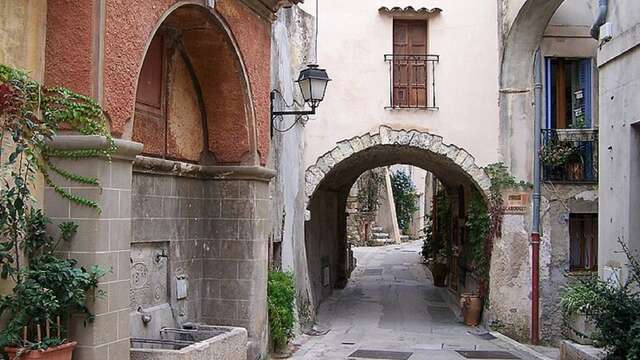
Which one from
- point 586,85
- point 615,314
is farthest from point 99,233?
point 586,85

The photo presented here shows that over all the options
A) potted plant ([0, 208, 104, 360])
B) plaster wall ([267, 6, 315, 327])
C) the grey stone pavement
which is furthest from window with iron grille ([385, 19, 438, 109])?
potted plant ([0, 208, 104, 360])

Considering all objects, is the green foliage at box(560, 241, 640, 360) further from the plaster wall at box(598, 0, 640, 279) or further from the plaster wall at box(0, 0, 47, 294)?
the plaster wall at box(0, 0, 47, 294)

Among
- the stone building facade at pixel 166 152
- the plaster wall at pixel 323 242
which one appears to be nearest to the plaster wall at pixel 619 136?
the stone building facade at pixel 166 152

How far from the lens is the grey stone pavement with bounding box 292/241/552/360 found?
11.8 metres

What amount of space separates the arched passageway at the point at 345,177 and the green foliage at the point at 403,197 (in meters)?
17.1

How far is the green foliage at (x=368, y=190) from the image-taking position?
3478 cm

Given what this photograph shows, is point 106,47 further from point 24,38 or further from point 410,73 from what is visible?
point 410,73

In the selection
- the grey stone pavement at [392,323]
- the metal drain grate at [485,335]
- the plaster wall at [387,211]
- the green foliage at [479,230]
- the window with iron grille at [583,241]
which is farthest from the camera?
the plaster wall at [387,211]

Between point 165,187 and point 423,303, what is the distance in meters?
10.6

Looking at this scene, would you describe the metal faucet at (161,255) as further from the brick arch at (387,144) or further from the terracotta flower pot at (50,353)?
the brick arch at (387,144)

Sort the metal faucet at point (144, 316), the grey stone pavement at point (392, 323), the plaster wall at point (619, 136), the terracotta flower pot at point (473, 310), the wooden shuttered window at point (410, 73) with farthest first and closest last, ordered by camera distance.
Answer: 1. the terracotta flower pot at point (473, 310)
2. the wooden shuttered window at point (410, 73)
3. the grey stone pavement at point (392, 323)
4. the plaster wall at point (619, 136)
5. the metal faucet at point (144, 316)

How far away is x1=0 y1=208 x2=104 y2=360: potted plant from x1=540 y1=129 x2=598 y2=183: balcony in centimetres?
1004

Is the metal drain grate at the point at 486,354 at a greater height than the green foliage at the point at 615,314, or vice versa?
the green foliage at the point at 615,314

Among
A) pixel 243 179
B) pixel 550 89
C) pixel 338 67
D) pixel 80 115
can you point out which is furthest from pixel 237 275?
pixel 550 89
